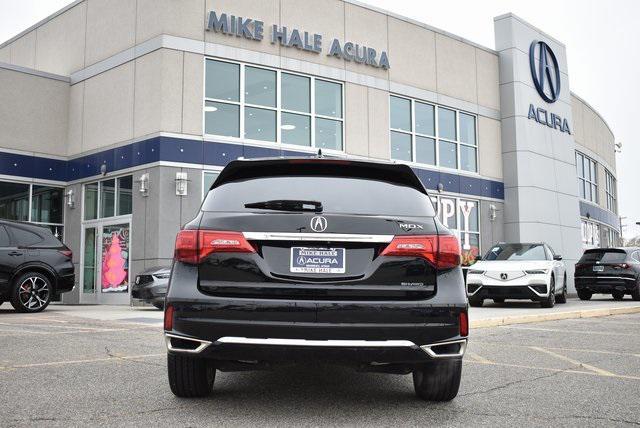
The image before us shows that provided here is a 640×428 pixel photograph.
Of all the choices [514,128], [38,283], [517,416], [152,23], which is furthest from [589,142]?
[517,416]

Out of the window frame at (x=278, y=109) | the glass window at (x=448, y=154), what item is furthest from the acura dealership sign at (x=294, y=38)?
the glass window at (x=448, y=154)

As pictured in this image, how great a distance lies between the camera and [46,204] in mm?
19906

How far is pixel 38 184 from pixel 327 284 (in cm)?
1783

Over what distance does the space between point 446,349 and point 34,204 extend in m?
18.1

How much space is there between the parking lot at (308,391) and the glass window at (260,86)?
11.5m

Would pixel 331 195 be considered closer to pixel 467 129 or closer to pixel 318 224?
pixel 318 224

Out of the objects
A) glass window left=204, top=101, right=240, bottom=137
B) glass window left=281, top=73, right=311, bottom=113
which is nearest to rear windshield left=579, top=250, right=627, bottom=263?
glass window left=281, top=73, right=311, bottom=113

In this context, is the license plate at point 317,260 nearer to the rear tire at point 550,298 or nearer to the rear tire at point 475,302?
the rear tire at point 475,302

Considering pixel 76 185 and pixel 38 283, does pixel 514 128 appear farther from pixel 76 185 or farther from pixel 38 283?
pixel 38 283

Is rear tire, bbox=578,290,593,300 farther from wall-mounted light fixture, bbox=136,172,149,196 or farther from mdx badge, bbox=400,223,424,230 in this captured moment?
mdx badge, bbox=400,223,424,230

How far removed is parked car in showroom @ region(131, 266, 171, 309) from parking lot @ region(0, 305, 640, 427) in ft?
19.0

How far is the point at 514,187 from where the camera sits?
25609 millimetres

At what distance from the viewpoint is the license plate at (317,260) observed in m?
4.02

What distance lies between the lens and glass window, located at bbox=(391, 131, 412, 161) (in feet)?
72.0
